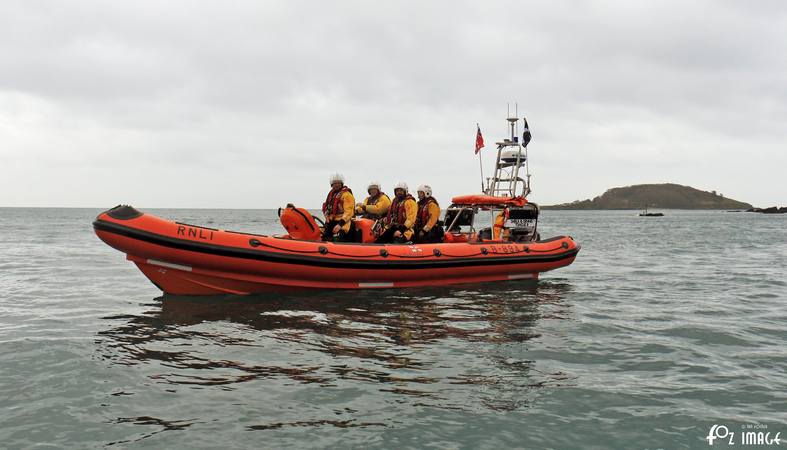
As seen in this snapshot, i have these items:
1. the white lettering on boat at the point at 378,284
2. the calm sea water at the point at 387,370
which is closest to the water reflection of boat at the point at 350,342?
the calm sea water at the point at 387,370

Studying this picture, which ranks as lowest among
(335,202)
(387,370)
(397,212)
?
(387,370)

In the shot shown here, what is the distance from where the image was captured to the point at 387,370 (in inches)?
207

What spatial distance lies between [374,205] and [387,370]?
20.6ft

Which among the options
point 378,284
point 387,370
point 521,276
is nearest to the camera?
point 387,370

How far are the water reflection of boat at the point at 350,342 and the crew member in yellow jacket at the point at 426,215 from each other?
1.69m

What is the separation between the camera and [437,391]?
4.69m

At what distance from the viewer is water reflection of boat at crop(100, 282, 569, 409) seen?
4957 millimetres

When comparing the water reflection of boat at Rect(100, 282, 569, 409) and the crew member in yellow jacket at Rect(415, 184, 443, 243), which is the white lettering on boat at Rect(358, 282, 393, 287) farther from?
the crew member in yellow jacket at Rect(415, 184, 443, 243)

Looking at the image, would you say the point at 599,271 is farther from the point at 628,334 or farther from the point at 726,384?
the point at 726,384

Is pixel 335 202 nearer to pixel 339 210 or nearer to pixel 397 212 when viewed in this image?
pixel 339 210

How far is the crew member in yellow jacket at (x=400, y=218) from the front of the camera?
10578 mm

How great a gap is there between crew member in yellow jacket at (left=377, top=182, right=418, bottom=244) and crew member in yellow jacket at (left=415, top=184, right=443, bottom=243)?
247 mm

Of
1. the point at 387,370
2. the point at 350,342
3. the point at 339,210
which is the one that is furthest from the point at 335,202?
the point at 387,370

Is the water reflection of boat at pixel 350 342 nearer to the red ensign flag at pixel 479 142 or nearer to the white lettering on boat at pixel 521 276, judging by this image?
the white lettering on boat at pixel 521 276
